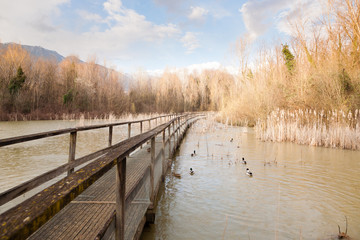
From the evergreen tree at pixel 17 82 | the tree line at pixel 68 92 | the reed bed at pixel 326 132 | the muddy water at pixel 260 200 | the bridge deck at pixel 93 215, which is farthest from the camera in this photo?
the tree line at pixel 68 92

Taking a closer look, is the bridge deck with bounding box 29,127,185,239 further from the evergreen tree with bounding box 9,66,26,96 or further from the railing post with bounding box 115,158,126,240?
the evergreen tree with bounding box 9,66,26,96

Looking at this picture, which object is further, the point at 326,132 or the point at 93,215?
the point at 326,132

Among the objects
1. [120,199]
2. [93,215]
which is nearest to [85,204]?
[93,215]

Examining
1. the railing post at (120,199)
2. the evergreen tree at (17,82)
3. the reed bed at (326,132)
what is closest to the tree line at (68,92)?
the evergreen tree at (17,82)

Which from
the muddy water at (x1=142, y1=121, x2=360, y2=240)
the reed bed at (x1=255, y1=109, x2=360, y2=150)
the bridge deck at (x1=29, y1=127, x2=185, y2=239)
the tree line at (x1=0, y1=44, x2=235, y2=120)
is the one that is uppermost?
the tree line at (x1=0, y1=44, x2=235, y2=120)

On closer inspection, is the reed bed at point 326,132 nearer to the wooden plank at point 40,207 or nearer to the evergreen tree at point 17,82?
the wooden plank at point 40,207

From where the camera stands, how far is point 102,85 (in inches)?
1510

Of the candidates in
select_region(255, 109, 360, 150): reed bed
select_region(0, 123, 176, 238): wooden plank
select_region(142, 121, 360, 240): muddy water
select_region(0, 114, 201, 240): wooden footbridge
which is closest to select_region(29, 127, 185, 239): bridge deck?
select_region(0, 114, 201, 240): wooden footbridge

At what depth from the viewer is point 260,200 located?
4566 millimetres

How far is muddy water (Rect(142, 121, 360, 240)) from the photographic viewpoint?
11.3 ft

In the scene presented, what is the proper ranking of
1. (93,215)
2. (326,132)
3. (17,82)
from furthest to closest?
(17,82) → (326,132) → (93,215)

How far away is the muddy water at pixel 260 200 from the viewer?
344 cm

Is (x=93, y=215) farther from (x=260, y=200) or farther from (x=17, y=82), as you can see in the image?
(x=17, y=82)

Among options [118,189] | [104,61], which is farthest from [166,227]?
[104,61]
